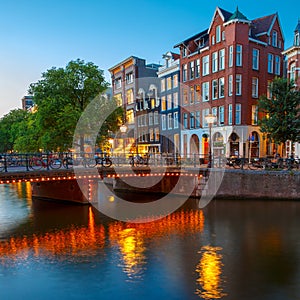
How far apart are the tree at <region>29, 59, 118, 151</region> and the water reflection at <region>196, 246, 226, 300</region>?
62.2 feet

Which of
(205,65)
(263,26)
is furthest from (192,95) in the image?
(263,26)

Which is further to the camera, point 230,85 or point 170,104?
point 170,104

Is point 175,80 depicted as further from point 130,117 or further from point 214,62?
point 130,117

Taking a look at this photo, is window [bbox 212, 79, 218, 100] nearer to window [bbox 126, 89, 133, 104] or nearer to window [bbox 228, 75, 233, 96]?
window [bbox 228, 75, 233, 96]

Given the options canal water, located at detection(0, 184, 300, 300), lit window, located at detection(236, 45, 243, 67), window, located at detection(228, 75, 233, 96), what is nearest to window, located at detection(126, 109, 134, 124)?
window, located at detection(228, 75, 233, 96)

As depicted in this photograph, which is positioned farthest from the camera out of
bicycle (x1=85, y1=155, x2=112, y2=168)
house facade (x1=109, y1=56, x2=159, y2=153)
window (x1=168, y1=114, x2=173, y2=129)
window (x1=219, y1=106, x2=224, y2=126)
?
house facade (x1=109, y1=56, x2=159, y2=153)

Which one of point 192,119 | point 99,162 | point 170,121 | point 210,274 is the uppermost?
point 170,121

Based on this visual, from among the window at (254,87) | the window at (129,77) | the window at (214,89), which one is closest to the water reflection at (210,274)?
the window at (254,87)

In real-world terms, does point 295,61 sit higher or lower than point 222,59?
lower

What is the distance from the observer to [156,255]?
13672 millimetres

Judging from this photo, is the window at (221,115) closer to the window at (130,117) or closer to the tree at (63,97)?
the tree at (63,97)

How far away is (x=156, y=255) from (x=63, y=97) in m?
21.6

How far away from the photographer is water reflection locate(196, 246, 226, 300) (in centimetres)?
1005

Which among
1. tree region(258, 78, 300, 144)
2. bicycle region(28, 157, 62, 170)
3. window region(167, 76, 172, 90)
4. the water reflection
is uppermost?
window region(167, 76, 172, 90)
